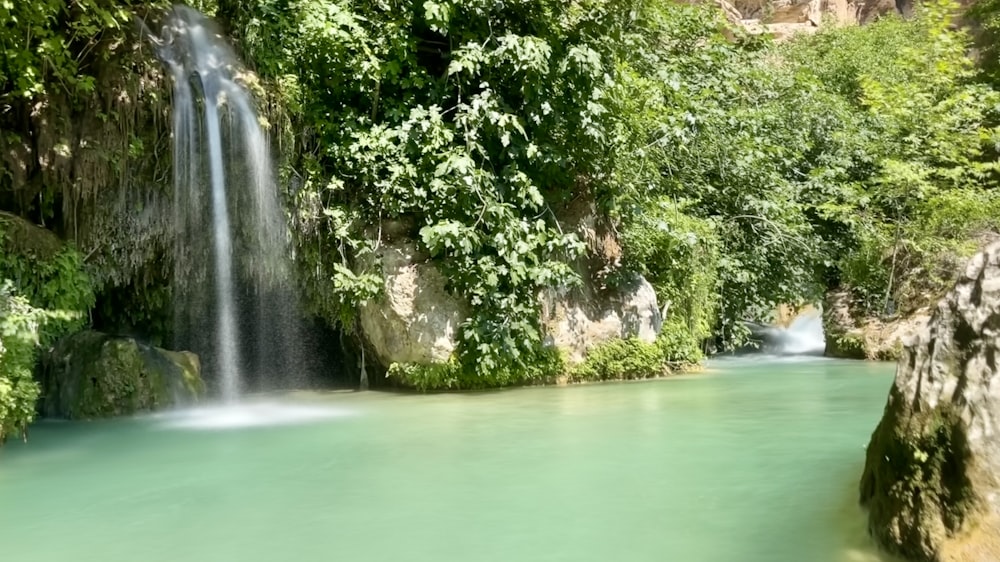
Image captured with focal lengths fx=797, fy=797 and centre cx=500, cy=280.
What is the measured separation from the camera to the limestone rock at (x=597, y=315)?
11891 millimetres

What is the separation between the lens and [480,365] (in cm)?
1077

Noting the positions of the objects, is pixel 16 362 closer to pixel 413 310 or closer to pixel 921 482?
pixel 413 310

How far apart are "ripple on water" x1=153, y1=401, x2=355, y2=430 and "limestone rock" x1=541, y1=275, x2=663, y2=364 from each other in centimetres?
380

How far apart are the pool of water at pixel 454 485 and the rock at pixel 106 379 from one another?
0.54 metres

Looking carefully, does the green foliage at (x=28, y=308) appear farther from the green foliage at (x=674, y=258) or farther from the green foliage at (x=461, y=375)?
the green foliage at (x=674, y=258)

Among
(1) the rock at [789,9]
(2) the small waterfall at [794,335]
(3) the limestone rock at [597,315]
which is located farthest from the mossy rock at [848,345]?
(1) the rock at [789,9]

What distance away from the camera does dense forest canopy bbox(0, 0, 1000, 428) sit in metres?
9.52

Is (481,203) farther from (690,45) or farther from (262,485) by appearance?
(690,45)

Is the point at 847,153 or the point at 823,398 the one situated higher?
the point at 847,153

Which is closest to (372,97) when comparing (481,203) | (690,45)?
(481,203)

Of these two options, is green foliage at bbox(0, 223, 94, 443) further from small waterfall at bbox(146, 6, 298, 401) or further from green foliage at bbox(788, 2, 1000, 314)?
green foliage at bbox(788, 2, 1000, 314)

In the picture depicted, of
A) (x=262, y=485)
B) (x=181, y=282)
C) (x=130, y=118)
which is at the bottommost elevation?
(x=262, y=485)

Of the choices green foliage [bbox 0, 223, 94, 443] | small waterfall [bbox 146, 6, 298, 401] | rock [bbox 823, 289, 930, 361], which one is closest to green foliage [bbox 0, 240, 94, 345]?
green foliage [bbox 0, 223, 94, 443]

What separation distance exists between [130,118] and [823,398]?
8934 mm
